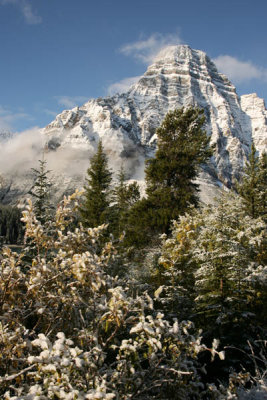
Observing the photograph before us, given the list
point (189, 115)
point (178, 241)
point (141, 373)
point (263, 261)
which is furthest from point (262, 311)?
point (189, 115)

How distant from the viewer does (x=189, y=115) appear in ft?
47.6

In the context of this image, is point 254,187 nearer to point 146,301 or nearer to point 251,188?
point 251,188

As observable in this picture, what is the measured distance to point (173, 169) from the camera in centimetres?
1416

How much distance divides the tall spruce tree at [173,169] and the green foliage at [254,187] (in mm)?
5460

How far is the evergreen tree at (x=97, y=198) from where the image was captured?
20.2 m

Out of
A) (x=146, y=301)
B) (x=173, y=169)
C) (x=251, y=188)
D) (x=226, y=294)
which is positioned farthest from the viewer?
(x=251, y=188)

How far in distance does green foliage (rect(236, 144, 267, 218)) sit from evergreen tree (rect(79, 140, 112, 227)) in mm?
10305

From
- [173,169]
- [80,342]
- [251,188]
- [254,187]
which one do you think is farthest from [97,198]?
[80,342]

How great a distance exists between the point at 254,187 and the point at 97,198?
12.0 metres

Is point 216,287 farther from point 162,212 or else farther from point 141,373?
point 162,212

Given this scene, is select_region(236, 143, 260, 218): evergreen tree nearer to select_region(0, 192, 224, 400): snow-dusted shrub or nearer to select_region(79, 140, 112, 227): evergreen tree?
select_region(79, 140, 112, 227): evergreen tree

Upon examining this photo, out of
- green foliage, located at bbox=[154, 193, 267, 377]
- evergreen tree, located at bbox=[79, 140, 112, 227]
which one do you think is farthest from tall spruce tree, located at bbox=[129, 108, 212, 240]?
evergreen tree, located at bbox=[79, 140, 112, 227]

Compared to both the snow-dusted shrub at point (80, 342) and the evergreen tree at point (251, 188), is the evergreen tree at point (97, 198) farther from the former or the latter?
the snow-dusted shrub at point (80, 342)

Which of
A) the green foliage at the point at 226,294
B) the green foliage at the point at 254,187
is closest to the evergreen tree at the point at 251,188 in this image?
the green foliage at the point at 254,187
